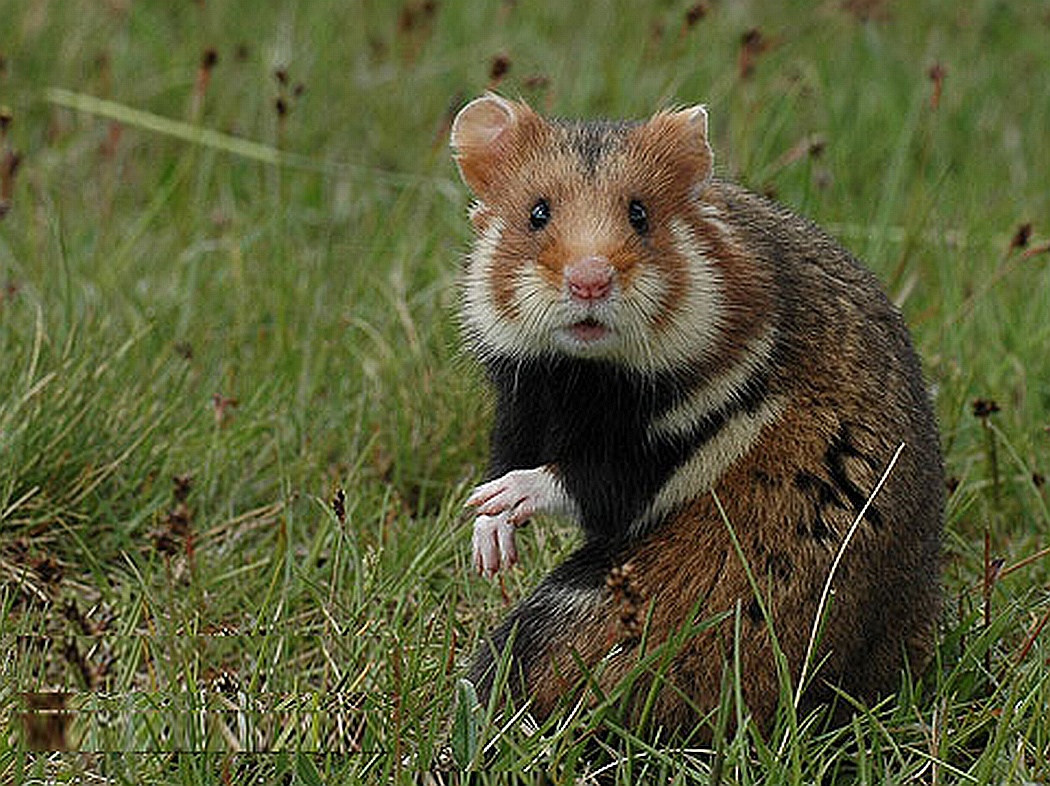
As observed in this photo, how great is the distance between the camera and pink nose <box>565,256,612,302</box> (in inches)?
139

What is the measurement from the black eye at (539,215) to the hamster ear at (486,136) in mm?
209

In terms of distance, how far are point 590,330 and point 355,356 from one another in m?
2.15

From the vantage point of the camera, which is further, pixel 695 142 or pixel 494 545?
pixel 494 545

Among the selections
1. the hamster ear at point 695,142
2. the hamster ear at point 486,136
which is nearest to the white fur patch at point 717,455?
the hamster ear at point 695,142

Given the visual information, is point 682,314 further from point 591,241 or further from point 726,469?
point 726,469

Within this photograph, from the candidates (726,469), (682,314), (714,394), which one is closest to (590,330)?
(682,314)

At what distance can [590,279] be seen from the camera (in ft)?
11.6

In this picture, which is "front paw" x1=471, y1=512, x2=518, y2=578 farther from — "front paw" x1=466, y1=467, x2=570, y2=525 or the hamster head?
the hamster head

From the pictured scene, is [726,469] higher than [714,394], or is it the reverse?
[714,394]

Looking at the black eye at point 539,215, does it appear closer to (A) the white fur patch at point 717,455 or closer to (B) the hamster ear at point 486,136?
(B) the hamster ear at point 486,136

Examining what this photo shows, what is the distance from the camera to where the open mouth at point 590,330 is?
3.60 meters

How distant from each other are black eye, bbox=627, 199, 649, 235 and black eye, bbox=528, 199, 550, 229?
166mm

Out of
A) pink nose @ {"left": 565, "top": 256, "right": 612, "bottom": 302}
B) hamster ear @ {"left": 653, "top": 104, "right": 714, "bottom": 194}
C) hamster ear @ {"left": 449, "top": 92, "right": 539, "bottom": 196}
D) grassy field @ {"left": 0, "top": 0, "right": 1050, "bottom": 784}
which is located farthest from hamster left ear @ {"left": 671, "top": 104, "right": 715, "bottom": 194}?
grassy field @ {"left": 0, "top": 0, "right": 1050, "bottom": 784}

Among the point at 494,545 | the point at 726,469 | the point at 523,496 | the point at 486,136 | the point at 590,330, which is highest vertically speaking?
the point at 486,136
